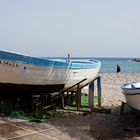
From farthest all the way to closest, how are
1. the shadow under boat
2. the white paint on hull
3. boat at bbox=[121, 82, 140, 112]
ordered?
1. the shadow under boat
2. the white paint on hull
3. boat at bbox=[121, 82, 140, 112]

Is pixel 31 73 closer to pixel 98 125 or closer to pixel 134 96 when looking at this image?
pixel 98 125

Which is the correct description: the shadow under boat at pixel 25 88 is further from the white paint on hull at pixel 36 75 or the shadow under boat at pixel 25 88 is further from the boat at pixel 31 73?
the white paint on hull at pixel 36 75

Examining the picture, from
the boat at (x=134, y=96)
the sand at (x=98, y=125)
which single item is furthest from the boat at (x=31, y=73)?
the boat at (x=134, y=96)

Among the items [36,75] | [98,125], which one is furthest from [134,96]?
[36,75]

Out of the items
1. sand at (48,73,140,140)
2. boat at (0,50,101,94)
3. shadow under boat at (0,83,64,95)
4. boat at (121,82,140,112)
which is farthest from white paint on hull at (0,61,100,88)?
boat at (121,82,140,112)

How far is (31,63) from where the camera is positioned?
10.9 metres

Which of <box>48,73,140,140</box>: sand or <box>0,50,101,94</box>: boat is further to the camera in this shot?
<box>0,50,101,94</box>: boat

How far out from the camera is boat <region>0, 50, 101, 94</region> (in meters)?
10.6

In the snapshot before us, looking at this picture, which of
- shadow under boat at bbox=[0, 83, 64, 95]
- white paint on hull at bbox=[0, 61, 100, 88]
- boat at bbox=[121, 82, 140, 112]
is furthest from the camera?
shadow under boat at bbox=[0, 83, 64, 95]

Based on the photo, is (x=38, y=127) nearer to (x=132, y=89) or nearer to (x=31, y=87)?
(x=31, y=87)

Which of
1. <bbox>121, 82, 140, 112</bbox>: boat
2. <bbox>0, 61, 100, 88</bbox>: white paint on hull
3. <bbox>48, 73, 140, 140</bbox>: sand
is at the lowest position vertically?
<bbox>48, 73, 140, 140</bbox>: sand

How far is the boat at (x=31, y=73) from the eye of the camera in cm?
1058

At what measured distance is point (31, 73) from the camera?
11055 millimetres

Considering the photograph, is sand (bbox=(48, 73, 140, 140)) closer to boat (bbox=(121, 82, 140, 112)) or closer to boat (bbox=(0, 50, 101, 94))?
boat (bbox=(121, 82, 140, 112))
